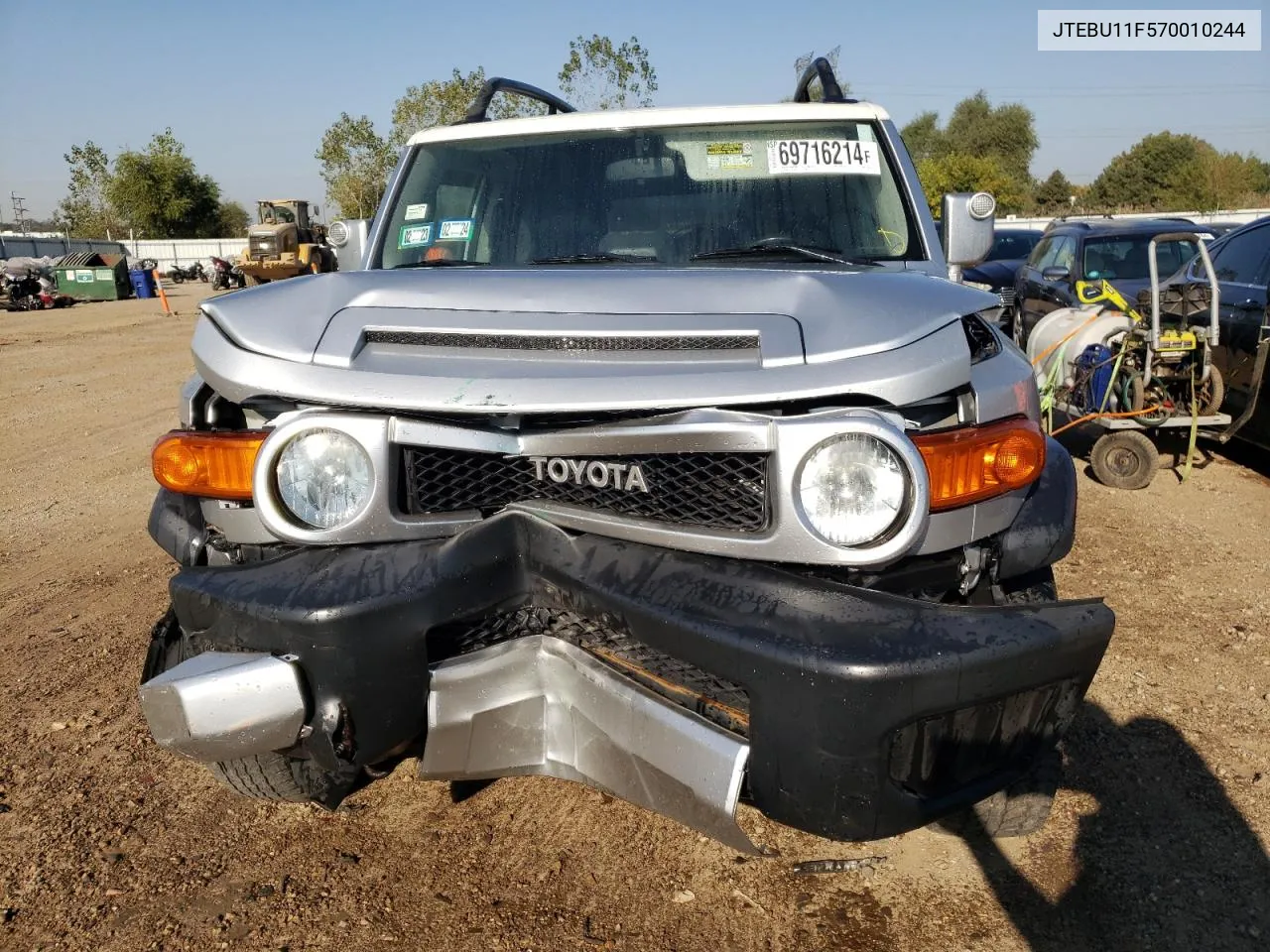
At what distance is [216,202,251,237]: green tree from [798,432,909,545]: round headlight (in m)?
74.9

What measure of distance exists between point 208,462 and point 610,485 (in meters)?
0.93

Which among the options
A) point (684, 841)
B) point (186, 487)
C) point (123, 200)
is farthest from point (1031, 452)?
point (123, 200)

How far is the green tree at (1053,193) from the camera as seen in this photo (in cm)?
6494

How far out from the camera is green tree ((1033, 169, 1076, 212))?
64.9 metres

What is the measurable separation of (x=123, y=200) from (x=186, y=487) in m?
71.0

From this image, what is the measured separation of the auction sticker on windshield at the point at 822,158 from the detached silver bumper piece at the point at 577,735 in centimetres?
185

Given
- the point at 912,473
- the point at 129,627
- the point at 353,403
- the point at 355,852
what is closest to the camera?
the point at 912,473

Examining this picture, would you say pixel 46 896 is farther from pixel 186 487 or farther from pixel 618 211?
pixel 618 211

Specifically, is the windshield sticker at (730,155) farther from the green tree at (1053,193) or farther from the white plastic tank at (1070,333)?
the green tree at (1053,193)

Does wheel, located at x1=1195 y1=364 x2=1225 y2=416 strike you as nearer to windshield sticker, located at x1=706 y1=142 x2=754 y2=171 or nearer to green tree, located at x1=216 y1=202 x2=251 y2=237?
windshield sticker, located at x1=706 y1=142 x2=754 y2=171

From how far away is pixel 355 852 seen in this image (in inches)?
108

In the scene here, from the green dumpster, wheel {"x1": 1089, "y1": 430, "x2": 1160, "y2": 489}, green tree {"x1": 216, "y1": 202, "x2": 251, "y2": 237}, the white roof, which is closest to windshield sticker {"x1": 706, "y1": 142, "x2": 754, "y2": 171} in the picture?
the white roof

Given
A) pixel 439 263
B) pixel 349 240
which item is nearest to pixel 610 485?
pixel 439 263

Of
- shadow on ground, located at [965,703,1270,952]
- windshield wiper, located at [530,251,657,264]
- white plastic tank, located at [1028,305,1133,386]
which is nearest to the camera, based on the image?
shadow on ground, located at [965,703,1270,952]
